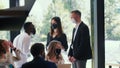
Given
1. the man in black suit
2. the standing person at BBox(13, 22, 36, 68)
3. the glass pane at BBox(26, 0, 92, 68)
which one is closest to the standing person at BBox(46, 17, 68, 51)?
the glass pane at BBox(26, 0, 92, 68)

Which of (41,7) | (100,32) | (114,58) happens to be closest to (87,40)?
(100,32)

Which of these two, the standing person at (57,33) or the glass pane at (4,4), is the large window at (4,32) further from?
the standing person at (57,33)

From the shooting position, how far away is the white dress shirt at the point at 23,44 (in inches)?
123

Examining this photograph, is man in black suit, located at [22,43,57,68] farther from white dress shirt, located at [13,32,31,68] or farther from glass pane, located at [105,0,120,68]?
glass pane, located at [105,0,120,68]

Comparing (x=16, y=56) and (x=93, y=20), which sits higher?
(x=93, y=20)

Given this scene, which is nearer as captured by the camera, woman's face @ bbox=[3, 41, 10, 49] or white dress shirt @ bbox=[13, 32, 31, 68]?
woman's face @ bbox=[3, 41, 10, 49]

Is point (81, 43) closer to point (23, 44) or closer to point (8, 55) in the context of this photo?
point (23, 44)

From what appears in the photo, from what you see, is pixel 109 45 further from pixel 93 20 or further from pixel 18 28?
pixel 18 28

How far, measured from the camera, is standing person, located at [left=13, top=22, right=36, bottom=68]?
3.12 m

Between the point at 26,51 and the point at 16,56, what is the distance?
139 mm

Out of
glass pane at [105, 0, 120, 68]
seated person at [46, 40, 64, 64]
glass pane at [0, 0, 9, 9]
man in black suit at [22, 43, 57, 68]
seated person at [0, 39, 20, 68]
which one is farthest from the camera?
glass pane at [105, 0, 120, 68]

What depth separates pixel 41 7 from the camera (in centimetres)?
320

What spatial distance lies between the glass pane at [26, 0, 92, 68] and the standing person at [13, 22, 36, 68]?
7cm

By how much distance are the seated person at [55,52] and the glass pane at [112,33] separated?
0.63 m
